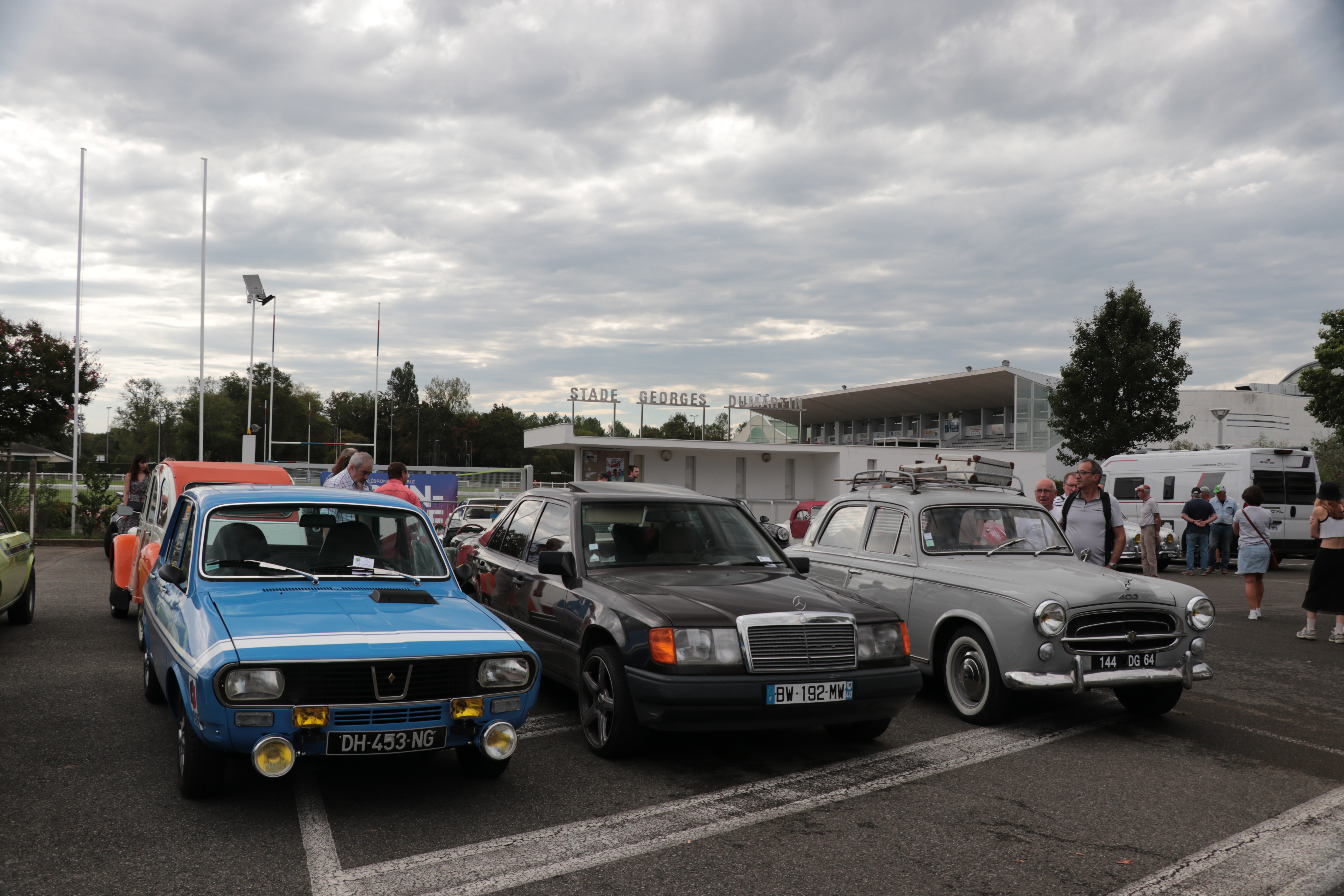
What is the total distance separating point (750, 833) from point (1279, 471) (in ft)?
68.9

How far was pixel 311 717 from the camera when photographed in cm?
425

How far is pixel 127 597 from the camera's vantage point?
1014 cm

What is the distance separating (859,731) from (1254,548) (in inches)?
334

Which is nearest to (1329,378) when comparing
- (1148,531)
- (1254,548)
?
(1148,531)

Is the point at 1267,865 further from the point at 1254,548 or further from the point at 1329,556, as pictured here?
the point at 1254,548

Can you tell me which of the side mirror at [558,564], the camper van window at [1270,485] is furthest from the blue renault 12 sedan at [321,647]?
the camper van window at [1270,485]

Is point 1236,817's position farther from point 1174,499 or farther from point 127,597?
point 1174,499

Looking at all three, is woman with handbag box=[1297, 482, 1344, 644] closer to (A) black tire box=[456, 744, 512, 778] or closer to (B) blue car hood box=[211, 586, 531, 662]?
(A) black tire box=[456, 744, 512, 778]

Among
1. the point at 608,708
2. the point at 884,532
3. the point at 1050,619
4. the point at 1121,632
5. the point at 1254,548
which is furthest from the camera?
the point at 1254,548

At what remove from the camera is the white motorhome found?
824 inches

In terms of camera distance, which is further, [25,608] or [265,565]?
[25,608]

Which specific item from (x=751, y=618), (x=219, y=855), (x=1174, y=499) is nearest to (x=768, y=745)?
(x=751, y=618)

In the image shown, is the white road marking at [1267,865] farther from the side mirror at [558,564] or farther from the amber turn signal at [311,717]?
the side mirror at [558,564]

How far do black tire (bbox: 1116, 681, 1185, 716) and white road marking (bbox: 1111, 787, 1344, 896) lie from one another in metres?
2.08
